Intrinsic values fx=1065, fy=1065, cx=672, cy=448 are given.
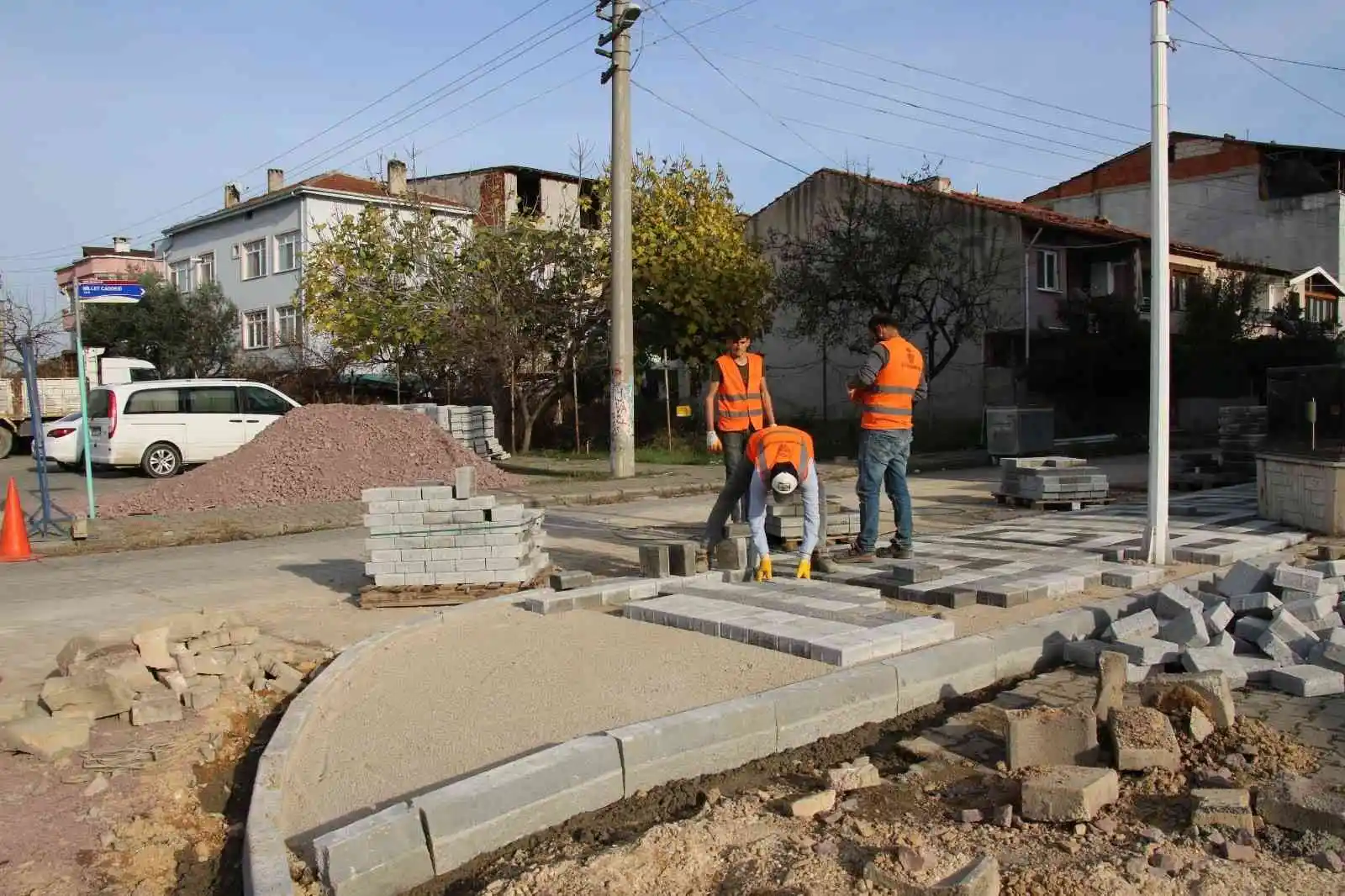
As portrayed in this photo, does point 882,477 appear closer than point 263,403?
Yes

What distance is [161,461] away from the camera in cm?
1912

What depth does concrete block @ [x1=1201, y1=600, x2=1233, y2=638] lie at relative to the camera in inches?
235

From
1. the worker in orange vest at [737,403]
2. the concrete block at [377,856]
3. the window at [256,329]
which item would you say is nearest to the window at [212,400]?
the worker in orange vest at [737,403]

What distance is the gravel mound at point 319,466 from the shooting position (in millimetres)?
14844

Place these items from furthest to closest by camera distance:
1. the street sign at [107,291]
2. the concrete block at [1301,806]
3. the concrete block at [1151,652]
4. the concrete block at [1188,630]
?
the street sign at [107,291] → the concrete block at [1188,630] → the concrete block at [1151,652] → the concrete block at [1301,806]

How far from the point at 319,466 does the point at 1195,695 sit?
13863mm

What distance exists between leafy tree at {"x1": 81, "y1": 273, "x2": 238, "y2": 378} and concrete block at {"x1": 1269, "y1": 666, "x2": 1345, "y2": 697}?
35559 millimetres

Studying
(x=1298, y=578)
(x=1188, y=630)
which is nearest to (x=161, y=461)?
(x=1188, y=630)

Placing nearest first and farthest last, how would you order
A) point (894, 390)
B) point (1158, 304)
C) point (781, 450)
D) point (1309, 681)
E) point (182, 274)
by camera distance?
point (1309, 681) < point (781, 450) < point (894, 390) < point (1158, 304) < point (182, 274)

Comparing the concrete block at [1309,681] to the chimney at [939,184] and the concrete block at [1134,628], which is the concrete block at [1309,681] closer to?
the concrete block at [1134,628]

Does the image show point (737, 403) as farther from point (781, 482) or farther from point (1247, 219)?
point (1247, 219)

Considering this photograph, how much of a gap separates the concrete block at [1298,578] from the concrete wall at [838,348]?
2227 centimetres

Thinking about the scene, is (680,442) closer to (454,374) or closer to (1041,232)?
(454,374)

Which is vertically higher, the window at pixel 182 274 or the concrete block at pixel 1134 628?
the window at pixel 182 274
